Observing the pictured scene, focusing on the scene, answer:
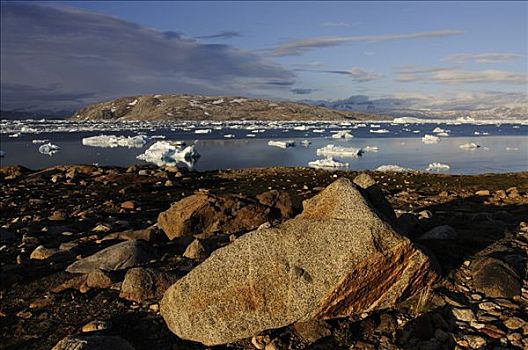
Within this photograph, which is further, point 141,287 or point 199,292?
point 141,287

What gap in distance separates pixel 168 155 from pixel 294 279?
116 feet

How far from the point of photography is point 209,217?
9.58 meters

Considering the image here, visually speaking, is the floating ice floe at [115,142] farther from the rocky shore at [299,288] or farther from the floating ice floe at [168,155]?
the rocky shore at [299,288]

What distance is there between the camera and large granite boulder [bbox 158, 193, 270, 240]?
9.34 metres

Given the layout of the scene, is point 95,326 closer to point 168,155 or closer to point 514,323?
point 514,323

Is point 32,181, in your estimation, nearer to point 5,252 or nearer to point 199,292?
point 5,252

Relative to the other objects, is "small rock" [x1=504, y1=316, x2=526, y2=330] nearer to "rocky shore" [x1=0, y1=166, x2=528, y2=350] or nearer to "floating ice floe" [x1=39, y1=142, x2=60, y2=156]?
"rocky shore" [x1=0, y1=166, x2=528, y2=350]

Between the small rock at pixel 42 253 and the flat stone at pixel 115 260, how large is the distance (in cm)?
100

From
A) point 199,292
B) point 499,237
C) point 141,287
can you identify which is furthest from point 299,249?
point 499,237

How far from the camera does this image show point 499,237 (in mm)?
7605

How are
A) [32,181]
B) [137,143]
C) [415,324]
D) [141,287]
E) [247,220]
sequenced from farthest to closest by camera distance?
[137,143] → [32,181] → [247,220] → [141,287] → [415,324]

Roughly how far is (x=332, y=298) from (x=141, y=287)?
2.68m

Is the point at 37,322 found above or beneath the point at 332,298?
beneath

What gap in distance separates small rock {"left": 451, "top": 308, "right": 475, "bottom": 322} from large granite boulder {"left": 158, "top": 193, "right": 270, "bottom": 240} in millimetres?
5003
